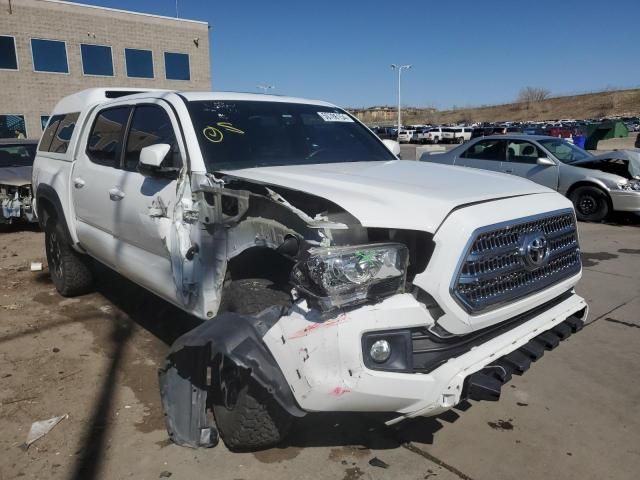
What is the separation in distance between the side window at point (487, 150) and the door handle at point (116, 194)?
846cm

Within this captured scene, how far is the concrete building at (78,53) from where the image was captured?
24938mm

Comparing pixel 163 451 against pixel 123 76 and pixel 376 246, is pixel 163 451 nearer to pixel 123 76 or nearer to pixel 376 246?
pixel 376 246

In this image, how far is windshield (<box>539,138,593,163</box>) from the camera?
1028cm

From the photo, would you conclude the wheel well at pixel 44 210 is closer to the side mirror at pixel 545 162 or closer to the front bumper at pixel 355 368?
the front bumper at pixel 355 368

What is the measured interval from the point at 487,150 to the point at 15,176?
8745 mm

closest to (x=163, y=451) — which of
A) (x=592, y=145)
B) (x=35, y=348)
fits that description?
(x=35, y=348)

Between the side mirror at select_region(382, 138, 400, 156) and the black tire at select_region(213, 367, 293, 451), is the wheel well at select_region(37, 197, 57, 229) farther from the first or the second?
the black tire at select_region(213, 367, 293, 451)

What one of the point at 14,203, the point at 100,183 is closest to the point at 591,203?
the point at 100,183

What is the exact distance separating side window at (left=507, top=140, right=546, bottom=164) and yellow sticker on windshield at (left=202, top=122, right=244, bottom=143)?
8173mm

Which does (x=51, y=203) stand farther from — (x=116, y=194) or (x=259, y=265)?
(x=259, y=265)

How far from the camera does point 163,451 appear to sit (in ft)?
9.28

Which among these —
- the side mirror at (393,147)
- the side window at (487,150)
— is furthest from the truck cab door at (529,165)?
the side mirror at (393,147)

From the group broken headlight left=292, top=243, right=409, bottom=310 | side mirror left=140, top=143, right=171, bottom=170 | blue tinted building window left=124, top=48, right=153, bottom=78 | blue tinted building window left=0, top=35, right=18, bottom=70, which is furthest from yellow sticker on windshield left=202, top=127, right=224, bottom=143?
blue tinted building window left=124, top=48, right=153, bottom=78

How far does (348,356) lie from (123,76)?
2942 cm
